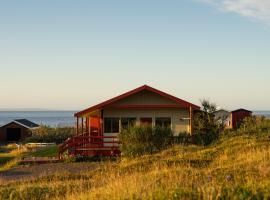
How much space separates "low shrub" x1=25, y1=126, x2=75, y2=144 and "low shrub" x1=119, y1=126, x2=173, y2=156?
27.4 m

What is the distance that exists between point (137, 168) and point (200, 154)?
167 inches

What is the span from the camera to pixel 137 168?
59.5 ft

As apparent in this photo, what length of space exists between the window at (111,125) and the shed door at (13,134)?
97.3ft

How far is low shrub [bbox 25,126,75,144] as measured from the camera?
176 ft

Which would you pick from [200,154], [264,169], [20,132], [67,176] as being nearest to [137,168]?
[67,176]

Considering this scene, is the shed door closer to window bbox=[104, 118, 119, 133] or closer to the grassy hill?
window bbox=[104, 118, 119, 133]

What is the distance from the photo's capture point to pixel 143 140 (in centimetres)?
2617

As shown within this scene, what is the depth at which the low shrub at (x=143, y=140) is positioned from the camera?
25.6 meters

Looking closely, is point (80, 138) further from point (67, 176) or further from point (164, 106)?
point (67, 176)

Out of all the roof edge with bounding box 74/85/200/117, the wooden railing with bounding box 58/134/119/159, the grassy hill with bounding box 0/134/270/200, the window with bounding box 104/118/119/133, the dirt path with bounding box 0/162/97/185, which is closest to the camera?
the grassy hill with bounding box 0/134/270/200

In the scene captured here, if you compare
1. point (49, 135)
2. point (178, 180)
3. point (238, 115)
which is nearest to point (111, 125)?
point (178, 180)

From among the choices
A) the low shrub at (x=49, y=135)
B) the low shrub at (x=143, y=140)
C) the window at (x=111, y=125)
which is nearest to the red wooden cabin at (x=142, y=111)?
the window at (x=111, y=125)

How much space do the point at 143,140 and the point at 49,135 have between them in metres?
30.0

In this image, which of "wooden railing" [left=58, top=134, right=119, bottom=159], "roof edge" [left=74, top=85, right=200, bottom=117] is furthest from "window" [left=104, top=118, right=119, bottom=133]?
"roof edge" [left=74, top=85, right=200, bottom=117]
